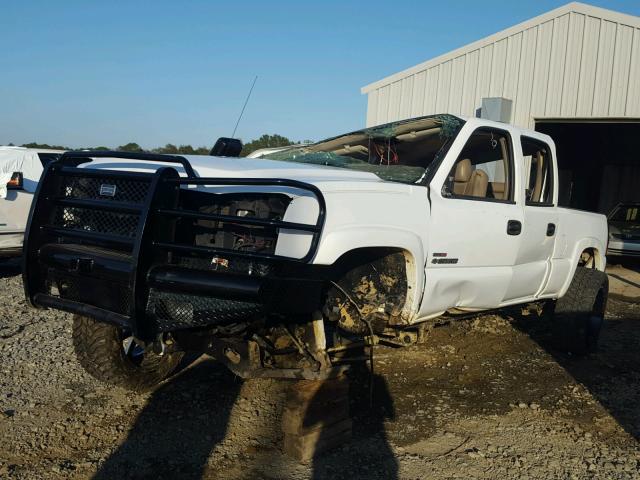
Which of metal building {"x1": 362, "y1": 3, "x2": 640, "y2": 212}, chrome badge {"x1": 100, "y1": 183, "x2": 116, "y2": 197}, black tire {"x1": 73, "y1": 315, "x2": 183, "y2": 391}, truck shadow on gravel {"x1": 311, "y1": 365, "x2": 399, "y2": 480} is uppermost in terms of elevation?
metal building {"x1": 362, "y1": 3, "x2": 640, "y2": 212}

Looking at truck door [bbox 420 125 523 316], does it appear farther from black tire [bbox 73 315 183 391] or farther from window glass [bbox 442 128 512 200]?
black tire [bbox 73 315 183 391]

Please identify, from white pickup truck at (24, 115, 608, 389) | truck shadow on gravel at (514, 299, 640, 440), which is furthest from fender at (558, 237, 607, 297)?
white pickup truck at (24, 115, 608, 389)

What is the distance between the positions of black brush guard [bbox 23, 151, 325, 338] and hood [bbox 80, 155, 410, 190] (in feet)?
0.38

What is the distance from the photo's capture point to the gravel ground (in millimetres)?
3418

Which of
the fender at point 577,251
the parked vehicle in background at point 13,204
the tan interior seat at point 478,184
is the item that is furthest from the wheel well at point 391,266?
the parked vehicle in background at point 13,204

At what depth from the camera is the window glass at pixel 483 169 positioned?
4141 mm

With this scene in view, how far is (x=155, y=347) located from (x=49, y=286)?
0.67 metres

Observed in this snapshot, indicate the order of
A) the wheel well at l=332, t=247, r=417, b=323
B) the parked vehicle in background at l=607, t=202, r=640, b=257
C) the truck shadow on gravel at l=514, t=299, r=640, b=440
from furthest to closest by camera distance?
1. the parked vehicle in background at l=607, t=202, r=640, b=257
2. the truck shadow on gravel at l=514, t=299, r=640, b=440
3. the wheel well at l=332, t=247, r=417, b=323

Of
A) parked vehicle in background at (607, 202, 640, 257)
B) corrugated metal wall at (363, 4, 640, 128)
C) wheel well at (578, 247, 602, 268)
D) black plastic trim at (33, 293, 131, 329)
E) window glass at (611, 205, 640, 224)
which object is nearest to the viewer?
black plastic trim at (33, 293, 131, 329)

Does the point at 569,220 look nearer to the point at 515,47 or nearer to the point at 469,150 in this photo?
the point at 469,150

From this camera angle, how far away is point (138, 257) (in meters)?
2.80

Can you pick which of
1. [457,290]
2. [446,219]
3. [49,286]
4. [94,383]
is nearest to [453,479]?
[457,290]

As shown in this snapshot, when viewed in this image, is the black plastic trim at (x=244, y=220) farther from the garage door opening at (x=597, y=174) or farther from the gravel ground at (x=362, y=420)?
the garage door opening at (x=597, y=174)

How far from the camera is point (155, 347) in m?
3.42
